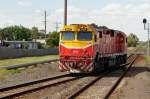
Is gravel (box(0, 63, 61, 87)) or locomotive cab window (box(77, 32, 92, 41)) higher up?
locomotive cab window (box(77, 32, 92, 41))

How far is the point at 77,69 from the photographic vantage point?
2623 centimetres

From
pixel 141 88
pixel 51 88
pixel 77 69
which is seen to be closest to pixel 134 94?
pixel 141 88

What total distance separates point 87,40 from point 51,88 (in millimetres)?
7684

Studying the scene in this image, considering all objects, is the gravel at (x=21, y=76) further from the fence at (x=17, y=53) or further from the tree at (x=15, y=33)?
the tree at (x=15, y=33)

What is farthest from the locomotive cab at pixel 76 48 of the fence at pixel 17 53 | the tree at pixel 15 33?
the tree at pixel 15 33

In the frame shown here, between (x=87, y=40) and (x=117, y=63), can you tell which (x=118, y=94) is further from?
(x=117, y=63)

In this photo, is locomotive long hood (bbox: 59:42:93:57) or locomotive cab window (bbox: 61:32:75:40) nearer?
locomotive long hood (bbox: 59:42:93:57)

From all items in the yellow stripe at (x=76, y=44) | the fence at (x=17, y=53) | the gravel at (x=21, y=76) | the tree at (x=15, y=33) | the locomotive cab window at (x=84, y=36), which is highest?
the tree at (x=15, y=33)

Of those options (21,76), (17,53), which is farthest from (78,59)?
(17,53)

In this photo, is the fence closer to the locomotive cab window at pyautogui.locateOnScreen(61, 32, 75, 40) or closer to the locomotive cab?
the locomotive cab window at pyautogui.locateOnScreen(61, 32, 75, 40)

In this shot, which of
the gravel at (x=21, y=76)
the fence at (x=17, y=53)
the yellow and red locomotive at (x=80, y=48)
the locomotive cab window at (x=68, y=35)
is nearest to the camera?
the gravel at (x=21, y=76)


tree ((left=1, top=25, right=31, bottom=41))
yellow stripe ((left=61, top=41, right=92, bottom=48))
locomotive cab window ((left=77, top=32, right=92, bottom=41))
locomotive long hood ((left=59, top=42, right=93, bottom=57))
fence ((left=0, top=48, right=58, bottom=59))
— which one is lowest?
fence ((left=0, top=48, right=58, bottom=59))

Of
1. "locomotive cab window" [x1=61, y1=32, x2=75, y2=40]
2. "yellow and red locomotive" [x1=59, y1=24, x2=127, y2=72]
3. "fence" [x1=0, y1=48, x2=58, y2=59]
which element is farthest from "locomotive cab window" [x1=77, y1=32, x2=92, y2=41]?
"fence" [x1=0, y1=48, x2=58, y2=59]

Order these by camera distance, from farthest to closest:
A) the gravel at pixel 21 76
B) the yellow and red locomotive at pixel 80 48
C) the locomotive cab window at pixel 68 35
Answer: the locomotive cab window at pixel 68 35
the yellow and red locomotive at pixel 80 48
the gravel at pixel 21 76
